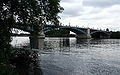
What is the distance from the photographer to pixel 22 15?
1484cm

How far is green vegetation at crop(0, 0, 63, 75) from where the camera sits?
42.3ft

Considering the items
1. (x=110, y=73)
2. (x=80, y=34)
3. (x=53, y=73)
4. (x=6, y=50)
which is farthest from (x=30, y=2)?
(x=80, y=34)

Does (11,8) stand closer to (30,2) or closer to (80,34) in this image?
(30,2)

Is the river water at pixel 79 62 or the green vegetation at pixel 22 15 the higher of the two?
the green vegetation at pixel 22 15

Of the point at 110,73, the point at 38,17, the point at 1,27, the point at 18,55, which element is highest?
the point at 38,17

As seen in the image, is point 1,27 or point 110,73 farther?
point 110,73

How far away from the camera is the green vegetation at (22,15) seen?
12.9 meters

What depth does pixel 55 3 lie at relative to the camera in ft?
48.6

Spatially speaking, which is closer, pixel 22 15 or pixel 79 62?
pixel 22 15

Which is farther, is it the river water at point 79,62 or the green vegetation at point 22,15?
the river water at point 79,62

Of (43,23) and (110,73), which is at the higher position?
(43,23)

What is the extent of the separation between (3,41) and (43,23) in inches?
218

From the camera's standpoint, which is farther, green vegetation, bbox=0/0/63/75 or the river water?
the river water

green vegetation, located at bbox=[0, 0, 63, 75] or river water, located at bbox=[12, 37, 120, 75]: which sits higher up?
green vegetation, located at bbox=[0, 0, 63, 75]
